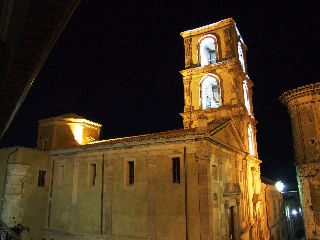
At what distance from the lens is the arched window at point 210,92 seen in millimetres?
23484

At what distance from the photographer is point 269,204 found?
27719 millimetres

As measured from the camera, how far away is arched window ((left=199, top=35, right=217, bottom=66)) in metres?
Result: 24.7

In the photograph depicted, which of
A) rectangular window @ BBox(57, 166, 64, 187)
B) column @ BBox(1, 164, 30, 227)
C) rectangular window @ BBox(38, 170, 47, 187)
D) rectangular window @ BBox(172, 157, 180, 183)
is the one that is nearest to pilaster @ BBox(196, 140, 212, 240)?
rectangular window @ BBox(172, 157, 180, 183)

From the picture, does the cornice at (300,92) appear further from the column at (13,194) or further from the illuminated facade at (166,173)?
the column at (13,194)

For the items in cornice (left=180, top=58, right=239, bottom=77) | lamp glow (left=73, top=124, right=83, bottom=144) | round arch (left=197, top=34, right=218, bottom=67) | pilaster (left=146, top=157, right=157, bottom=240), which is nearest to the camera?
pilaster (left=146, top=157, right=157, bottom=240)

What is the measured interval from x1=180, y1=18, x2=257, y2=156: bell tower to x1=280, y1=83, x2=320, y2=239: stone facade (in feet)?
12.9

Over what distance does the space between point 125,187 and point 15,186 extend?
8768mm

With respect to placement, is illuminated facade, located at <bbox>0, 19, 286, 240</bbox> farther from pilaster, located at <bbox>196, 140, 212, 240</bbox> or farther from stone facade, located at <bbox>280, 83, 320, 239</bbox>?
stone facade, located at <bbox>280, 83, 320, 239</bbox>

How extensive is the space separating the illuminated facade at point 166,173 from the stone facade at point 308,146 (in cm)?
388

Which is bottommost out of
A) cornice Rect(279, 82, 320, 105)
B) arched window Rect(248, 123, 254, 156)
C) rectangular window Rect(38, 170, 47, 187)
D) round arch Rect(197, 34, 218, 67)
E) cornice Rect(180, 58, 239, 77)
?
rectangular window Rect(38, 170, 47, 187)

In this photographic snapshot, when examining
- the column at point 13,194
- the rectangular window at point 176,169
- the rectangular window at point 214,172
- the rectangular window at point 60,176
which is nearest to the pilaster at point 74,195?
the rectangular window at point 60,176

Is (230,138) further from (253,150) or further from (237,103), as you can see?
(253,150)

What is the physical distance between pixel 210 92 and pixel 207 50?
4691 millimetres

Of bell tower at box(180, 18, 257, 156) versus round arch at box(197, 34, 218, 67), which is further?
round arch at box(197, 34, 218, 67)
